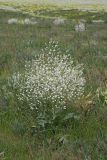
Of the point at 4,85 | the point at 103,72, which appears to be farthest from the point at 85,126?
the point at 103,72

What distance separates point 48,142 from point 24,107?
1.19 m

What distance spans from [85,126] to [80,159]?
3.76 feet

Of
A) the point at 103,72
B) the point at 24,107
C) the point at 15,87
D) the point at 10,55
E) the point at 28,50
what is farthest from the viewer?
the point at 28,50

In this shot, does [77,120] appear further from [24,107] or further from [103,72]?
[103,72]

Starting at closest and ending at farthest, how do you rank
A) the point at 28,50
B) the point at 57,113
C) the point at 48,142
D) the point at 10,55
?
the point at 48,142 < the point at 57,113 < the point at 10,55 < the point at 28,50

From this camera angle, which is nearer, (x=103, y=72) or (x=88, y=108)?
(x=88, y=108)

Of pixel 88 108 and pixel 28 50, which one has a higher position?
pixel 28 50

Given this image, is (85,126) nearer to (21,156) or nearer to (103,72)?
(21,156)

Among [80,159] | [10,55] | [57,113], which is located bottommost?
[80,159]

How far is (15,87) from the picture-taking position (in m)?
8.58

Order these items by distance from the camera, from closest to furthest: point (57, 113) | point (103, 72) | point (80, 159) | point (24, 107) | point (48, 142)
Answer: point (80, 159) < point (48, 142) < point (57, 113) < point (24, 107) < point (103, 72)

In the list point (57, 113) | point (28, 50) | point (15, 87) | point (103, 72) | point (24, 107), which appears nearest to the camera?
point (57, 113)

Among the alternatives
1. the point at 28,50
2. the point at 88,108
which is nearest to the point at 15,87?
the point at 88,108

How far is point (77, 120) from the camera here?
703 centimetres
